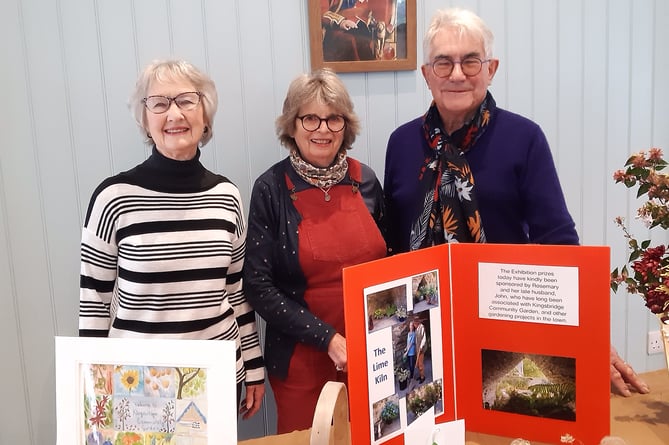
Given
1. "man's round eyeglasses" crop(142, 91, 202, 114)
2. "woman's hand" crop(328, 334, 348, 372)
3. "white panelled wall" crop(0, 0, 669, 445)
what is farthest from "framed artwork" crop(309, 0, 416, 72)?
"woman's hand" crop(328, 334, 348, 372)

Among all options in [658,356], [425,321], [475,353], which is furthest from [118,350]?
[658,356]

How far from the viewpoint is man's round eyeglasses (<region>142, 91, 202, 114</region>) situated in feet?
4.37

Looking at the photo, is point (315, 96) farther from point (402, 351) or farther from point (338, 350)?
point (402, 351)

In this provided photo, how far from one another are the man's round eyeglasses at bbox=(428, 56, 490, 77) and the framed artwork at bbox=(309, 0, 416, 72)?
1.58ft

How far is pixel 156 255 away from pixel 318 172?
48 cm

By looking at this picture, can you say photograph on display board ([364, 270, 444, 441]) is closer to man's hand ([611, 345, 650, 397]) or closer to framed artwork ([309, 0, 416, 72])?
man's hand ([611, 345, 650, 397])

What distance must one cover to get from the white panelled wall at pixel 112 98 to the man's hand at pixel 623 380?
0.97 m

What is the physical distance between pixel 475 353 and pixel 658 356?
1626mm

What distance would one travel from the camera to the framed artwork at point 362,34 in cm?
173

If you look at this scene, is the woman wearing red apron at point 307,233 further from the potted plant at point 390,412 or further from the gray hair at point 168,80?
the potted plant at point 390,412

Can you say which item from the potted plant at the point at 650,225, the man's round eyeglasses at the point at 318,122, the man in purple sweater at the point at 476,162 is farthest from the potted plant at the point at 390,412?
the man's round eyeglasses at the point at 318,122

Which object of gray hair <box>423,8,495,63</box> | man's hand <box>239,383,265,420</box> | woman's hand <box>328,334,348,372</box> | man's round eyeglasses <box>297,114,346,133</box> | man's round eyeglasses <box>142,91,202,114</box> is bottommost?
man's hand <box>239,383,265,420</box>

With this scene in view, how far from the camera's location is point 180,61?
138 cm

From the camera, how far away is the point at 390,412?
3.01ft
